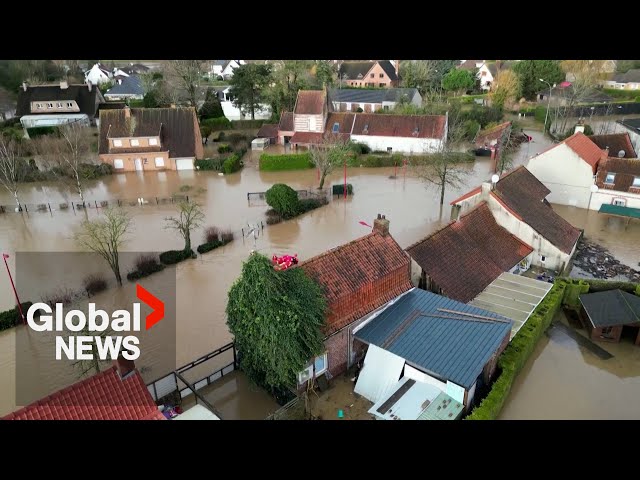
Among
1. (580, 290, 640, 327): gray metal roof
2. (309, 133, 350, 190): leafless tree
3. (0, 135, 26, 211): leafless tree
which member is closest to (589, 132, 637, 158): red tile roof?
(309, 133, 350, 190): leafless tree

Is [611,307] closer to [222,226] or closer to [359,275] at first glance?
[359,275]

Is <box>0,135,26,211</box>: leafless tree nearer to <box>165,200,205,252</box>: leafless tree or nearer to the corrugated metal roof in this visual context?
<box>165,200,205,252</box>: leafless tree

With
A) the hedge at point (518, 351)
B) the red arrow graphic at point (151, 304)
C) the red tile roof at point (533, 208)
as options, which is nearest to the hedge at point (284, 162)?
the red tile roof at point (533, 208)

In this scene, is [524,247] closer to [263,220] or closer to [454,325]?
[454,325]

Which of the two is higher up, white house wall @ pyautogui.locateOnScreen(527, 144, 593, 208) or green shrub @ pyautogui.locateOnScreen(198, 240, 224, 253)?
white house wall @ pyautogui.locateOnScreen(527, 144, 593, 208)

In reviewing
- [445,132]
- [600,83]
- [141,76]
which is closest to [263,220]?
[445,132]

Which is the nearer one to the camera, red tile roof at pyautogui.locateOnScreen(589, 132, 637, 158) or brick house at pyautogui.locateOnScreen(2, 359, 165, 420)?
brick house at pyautogui.locateOnScreen(2, 359, 165, 420)
